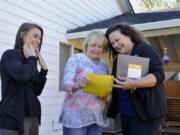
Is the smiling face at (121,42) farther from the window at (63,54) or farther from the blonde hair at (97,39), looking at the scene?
the window at (63,54)

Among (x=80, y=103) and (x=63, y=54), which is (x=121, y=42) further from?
(x=63, y=54)

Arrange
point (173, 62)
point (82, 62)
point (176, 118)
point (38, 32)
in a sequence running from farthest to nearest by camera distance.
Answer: point (173, 62)
point (176, 118)
point (82, 62)
point (38, 32)

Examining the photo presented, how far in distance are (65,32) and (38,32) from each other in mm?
4538

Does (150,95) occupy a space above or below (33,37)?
below

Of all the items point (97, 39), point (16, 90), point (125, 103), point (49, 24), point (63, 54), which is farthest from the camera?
point (63, 54)

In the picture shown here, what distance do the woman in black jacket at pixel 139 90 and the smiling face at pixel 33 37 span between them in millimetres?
594

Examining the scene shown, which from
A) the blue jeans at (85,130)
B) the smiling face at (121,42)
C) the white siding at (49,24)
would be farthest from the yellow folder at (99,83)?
the white siding at (49,24)

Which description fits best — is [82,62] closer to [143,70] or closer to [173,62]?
[143,70]

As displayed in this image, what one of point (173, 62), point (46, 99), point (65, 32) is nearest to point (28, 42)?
point (46, 99)

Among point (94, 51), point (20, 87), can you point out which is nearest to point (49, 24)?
point (94, 51)

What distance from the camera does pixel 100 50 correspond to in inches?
119

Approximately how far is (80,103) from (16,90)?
616 mm

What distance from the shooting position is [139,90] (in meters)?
2.71

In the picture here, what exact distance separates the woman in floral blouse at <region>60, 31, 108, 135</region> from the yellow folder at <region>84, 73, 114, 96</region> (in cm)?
12
